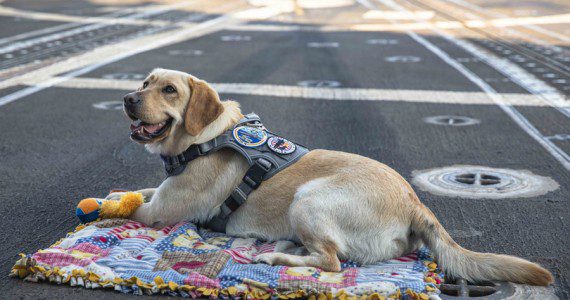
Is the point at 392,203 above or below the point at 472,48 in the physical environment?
above

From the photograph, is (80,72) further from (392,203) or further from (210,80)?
(392,203)

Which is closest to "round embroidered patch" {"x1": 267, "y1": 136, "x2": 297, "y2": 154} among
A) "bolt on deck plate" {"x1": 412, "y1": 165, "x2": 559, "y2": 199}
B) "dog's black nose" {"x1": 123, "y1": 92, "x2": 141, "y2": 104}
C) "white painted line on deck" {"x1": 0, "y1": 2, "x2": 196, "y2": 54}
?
"dog's black nose" {"x1": 123, "y1": 92, "x2": 141, "y2": 104}

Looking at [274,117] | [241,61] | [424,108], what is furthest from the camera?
[241,61]

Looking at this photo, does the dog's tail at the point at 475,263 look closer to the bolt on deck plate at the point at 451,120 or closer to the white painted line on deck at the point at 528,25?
the bolt on deck plate at the point at 451,120

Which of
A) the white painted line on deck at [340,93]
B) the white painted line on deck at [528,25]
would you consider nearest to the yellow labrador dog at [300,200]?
the white painted line on deck at [340,93]

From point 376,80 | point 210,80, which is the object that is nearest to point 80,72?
point 210,80

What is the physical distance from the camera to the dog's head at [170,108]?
5.46 meters

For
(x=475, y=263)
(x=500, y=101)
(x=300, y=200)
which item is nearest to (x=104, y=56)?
(x=500, y=101)

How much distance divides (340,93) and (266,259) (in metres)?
6.68

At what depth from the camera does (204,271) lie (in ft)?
15.6

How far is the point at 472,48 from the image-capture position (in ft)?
54.2

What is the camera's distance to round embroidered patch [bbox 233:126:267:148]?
5.54 meters

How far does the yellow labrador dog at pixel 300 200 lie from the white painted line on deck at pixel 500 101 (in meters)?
3.06

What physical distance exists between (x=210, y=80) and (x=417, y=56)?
469 cm
